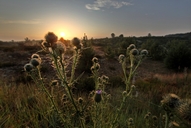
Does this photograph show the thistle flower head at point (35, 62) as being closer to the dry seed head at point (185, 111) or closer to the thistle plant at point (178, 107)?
the thistle plant at point (178, 107)

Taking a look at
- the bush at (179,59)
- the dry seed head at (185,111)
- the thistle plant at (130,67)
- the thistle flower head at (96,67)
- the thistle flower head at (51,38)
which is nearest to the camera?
the dry seed head at (185,111)

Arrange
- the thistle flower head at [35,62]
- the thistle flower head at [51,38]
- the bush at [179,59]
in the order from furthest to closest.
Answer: the bush at [179,59] → the thistle flower head at [35,62] → the thistle flower head at [51,38]

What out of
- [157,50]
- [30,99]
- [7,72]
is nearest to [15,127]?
[30,99]

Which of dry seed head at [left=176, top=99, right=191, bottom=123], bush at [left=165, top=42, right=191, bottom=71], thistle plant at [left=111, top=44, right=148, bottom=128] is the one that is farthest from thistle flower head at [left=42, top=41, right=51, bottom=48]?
bush at [left=165, top=42, right=191, bottom=71]

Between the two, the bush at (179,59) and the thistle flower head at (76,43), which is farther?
the bush at (179,59)

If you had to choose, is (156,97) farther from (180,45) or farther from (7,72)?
(180,45)

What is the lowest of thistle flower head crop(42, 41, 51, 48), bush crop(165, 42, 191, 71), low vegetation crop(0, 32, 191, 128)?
bush crop(165, 42, 191, 71)

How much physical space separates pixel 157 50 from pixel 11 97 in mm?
27679

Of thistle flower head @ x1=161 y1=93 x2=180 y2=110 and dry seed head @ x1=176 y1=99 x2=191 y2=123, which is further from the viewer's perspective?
thistle flower head @ x1=161 y1=93 x2=180 y2=110

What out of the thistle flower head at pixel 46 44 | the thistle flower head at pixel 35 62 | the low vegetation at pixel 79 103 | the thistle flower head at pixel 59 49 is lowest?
the low vegetation at pixel 79 103

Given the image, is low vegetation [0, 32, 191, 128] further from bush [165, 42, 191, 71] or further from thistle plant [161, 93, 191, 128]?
bush [165, 42, 191, 71]

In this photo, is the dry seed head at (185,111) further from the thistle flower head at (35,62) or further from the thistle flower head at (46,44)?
the thistle flower head at (35,62)

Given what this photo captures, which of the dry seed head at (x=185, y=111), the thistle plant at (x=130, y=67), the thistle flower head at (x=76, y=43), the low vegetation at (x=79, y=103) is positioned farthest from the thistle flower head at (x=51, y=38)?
the dry seed head at (x=185, y=111)

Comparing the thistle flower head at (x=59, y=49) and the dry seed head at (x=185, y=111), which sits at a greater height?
the thistle flower head at (x=59, y=49)
